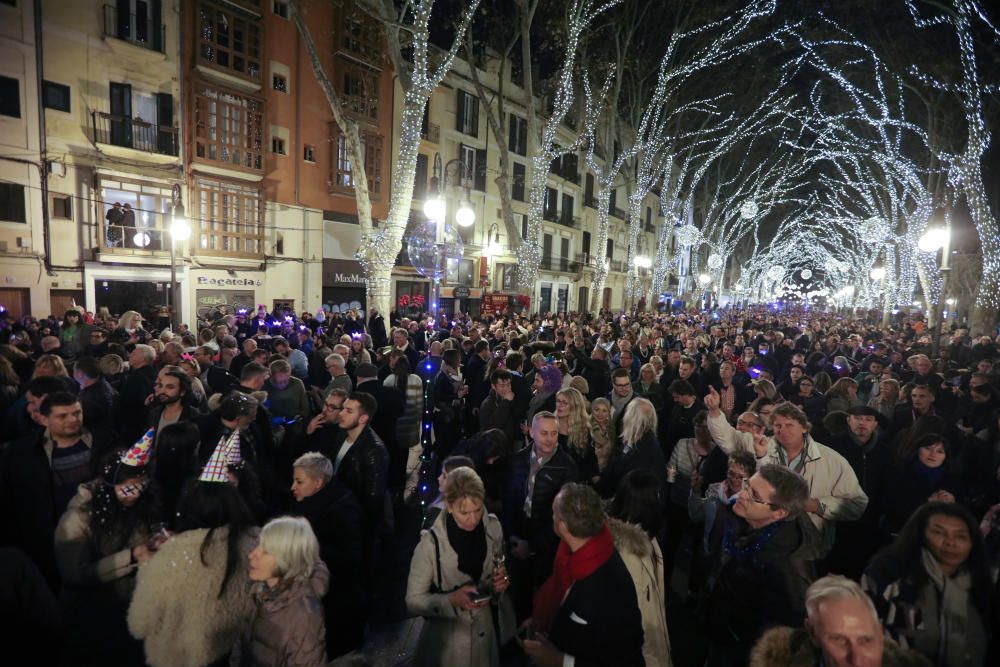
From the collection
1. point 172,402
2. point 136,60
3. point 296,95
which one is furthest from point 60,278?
point 172,402

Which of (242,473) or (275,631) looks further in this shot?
(242,473)

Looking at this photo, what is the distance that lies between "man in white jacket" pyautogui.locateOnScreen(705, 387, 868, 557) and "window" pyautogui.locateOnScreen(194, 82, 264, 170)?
1983cm

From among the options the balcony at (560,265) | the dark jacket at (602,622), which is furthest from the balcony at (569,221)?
the dark jacket at (602,622)

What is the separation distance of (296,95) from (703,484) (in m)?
22.0

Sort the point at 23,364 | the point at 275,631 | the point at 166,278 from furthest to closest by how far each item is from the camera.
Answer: the point at 166,278 < the point at 23,364 < the point at 275,631

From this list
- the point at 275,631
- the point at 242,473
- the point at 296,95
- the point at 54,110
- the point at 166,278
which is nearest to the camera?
the point at 275,631

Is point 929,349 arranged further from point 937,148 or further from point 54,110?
point 54,110

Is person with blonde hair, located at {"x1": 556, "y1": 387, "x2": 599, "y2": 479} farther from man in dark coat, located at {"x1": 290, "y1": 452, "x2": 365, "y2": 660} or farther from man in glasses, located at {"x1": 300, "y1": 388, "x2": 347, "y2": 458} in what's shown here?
man in dark coat, located at {"x1": 290, "y1": 452, "x2": 365, "y2": 660}

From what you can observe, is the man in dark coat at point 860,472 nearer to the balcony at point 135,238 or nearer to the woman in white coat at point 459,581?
the woman in white coat at point 459,581

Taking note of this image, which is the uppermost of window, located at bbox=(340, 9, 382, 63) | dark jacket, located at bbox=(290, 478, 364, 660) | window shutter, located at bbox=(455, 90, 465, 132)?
window, located at bbox=(340, 9, 382, 63)

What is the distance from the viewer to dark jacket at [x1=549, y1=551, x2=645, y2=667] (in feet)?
7.34

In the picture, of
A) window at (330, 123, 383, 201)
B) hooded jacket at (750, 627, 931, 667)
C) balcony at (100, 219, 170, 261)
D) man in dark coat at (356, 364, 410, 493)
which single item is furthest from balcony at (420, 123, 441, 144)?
A: hooded jacket at (750, 627, 931, 667)

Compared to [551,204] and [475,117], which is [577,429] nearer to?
[475,117]

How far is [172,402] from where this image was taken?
429cm
